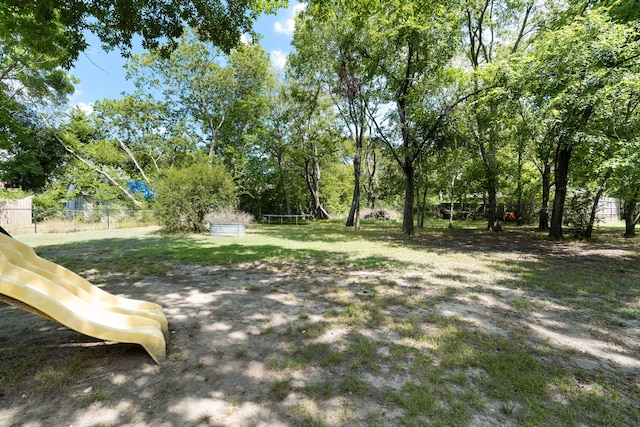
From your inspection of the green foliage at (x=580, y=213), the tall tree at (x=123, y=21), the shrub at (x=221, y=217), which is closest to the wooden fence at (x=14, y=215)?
the shrub at (x=221, y=217)

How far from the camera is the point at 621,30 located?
6918mm

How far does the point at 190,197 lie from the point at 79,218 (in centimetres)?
822

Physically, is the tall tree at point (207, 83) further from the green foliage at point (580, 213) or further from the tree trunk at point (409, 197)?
the green foliage at point (580, 213)

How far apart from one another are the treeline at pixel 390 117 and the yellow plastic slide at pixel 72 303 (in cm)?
540

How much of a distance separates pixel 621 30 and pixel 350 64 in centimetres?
992

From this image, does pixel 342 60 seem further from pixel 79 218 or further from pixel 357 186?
pixel 79 218

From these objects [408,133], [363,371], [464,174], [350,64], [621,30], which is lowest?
[363,371]

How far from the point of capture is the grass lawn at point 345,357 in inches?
77.7

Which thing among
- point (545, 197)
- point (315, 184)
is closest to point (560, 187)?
point (545, 197)

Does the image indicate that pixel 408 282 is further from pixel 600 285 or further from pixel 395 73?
pixel 395 73

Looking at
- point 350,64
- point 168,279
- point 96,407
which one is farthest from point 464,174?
point 96,407

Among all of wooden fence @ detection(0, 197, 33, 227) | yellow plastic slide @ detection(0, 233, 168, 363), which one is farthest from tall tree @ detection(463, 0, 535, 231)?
wooden fence @ detection(0, 197, 33, 227)

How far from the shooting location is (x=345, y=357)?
267 centimetres

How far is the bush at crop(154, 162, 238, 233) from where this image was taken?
12.9 metres
